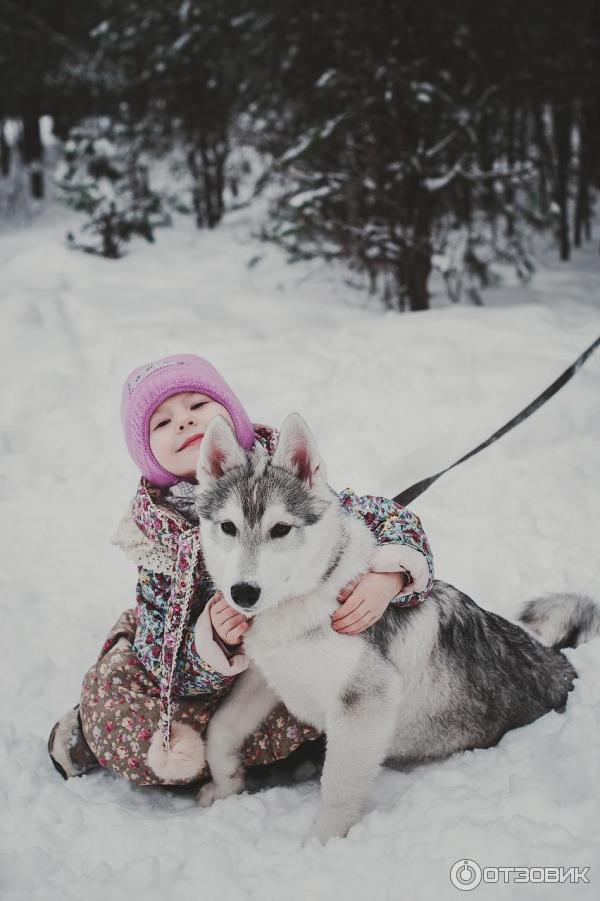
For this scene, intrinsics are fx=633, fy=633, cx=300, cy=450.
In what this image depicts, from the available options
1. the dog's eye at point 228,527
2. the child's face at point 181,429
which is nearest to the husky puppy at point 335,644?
the dog's eye at point 228,527

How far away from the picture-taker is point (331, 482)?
4.33 meters

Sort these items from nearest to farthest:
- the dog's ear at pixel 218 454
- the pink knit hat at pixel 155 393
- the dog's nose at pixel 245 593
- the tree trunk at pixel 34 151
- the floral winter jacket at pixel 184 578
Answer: the dog's nose at pixel 245 593 → the dog's ear at pixel 218 454 → the floral winter jacket at pixel 184 578 → the pink knit hat at pixel 155 393 → the tree trunk at pixel 34 151

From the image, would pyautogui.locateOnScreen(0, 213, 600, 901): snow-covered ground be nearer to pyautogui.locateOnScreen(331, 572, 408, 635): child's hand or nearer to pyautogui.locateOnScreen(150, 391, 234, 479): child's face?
pyautogui.locateOnScreen(331, 572, 408, 635): child's hand

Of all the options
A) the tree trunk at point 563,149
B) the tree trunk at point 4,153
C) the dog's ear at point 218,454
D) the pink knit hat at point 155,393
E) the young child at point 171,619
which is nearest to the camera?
the dog's ear at point 218,454

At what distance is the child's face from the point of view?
2486 millimetres

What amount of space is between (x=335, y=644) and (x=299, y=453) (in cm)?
63

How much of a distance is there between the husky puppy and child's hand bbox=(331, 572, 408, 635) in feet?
0.10

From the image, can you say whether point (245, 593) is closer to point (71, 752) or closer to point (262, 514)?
point (262, 514)

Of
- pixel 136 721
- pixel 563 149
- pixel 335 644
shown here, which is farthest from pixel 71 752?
pixel 563 149

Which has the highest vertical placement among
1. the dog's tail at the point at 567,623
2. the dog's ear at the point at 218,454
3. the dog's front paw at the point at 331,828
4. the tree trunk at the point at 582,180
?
the tree trunk at the point at 582,180

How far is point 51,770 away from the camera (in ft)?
8.54

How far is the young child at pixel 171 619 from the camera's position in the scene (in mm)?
2318

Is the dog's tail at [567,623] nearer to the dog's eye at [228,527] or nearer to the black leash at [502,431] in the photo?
the black leash at [502,431]

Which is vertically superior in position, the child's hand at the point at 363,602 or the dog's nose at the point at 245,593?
the dog's nose at the point at 245,593
